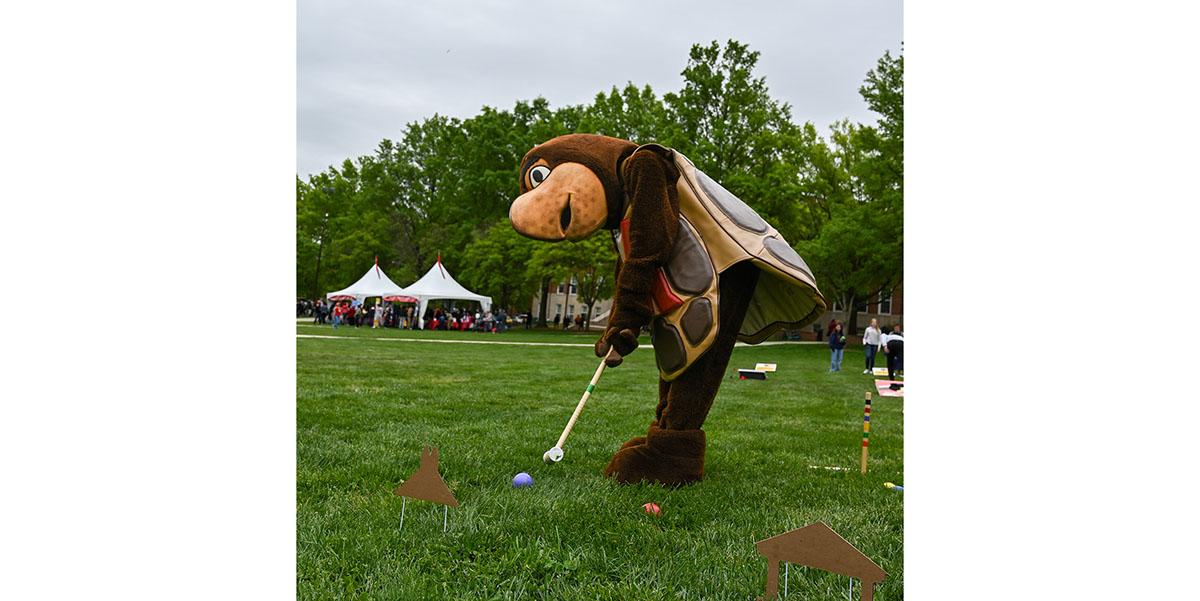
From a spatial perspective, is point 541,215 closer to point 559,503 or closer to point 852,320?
point 559,503

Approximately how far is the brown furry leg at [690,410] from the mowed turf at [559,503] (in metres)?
0.14

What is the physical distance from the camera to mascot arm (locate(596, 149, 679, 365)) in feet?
13.3

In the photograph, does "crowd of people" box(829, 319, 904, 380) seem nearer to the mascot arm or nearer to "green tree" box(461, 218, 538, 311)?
the mascot arm

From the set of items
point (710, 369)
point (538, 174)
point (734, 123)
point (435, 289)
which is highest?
point (734, 123)

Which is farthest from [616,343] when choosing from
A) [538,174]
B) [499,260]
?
[499,260]

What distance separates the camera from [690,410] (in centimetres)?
448

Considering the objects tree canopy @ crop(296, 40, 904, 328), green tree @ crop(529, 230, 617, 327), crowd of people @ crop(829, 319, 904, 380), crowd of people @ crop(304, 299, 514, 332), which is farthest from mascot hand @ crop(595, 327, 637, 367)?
crowd of people @ crop(304, 299, 514, 332)

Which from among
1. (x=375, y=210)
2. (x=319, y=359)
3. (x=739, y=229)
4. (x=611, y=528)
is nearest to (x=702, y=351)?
(x=739, y=229)

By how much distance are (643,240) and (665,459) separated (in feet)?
4.65

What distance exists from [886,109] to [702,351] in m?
20.5

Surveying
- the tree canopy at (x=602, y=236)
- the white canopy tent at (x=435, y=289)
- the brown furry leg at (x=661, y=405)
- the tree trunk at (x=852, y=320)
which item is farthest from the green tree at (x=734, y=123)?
the brown furry leg at (x=661, y=405)

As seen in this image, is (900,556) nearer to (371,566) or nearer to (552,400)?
(371,566)

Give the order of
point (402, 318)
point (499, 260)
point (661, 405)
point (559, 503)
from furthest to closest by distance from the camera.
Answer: point (402, 318) → point (499, 260) → point (661, 405) → point (559, 503)

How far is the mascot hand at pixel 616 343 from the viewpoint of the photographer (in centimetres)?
415
